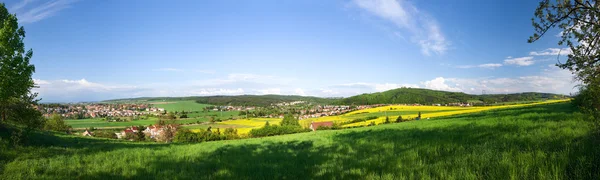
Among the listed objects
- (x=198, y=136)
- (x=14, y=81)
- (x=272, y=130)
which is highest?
(x=14, y=81)

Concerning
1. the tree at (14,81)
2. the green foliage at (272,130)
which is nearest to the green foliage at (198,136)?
the green foliage at (272,130)

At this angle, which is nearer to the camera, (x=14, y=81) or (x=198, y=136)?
(x=14, y=81)

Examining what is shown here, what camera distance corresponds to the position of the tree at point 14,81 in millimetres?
11758

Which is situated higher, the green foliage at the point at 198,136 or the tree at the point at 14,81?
the tree at the point at 14,81

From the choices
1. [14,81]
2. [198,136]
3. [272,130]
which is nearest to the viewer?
[14,81]

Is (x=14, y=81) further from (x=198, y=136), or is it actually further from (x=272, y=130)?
(x=272, y=130)

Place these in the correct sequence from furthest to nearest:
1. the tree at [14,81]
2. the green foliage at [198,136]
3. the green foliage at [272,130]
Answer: the green foliage at [272,130] → the green foliage at [198,136] → the tree at [14,81]

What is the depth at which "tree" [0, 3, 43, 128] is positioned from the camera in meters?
11.8

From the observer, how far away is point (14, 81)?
12023mm

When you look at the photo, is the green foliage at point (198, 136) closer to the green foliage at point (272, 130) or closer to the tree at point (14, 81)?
the green foliage at point (272, 130)

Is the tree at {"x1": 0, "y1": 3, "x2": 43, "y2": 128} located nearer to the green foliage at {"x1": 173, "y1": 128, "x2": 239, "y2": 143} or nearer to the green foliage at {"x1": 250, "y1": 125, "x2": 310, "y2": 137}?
the green foliage at {"x1": 173, "y1": 128, "x2": 239, "y2": 143}

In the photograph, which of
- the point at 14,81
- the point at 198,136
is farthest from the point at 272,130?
the point at 14,81

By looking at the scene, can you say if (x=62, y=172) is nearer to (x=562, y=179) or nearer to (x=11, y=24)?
(x=562, y=179)

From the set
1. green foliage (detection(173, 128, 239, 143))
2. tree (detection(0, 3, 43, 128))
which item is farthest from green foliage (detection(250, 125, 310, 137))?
tree (detection(0, 3, 43, 128))
